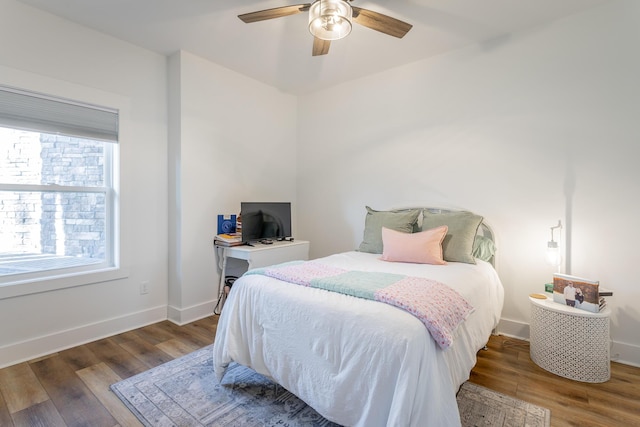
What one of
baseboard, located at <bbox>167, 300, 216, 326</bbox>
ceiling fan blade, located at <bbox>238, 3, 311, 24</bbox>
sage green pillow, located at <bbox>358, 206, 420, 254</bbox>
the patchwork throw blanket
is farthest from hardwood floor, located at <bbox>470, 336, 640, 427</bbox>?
ceiling fan blade, located at <bbox>238, 3, 311, 24</bbox>

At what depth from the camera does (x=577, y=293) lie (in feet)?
6.85

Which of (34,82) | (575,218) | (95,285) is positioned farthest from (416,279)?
(34,82)

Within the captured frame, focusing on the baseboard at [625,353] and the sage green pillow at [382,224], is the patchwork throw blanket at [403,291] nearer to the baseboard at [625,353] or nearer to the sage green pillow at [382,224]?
the sage green pillow at [382,224]

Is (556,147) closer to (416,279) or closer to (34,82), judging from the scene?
(416,279)

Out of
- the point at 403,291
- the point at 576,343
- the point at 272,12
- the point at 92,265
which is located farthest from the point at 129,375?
the point at 576,343

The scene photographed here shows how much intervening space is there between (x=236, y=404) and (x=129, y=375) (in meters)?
0.86

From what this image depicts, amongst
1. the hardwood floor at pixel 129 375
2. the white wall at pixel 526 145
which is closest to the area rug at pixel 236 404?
the hardwood floor at pixel 129 375

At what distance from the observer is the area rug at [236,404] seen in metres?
1.63

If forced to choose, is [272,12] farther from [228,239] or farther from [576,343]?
[576,343]

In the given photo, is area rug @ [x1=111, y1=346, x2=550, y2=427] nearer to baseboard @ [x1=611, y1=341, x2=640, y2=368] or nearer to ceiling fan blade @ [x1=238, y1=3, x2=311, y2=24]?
baseboard @ [x1=611, y1=341, x2=640, y2=368]

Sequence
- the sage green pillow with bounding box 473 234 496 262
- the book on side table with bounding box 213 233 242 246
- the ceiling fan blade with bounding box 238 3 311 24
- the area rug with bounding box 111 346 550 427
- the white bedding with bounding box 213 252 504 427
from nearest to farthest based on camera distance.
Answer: the white bedding with bounding box 213 252 504 427 → the area rug with bounding box 111 346 550 427 → the ceiling fan blade with bounding box 238 3 311 24 → the sage green pillow with bounding box 473 234 496 262 → the book on side table with bounding box 213 233 242 246

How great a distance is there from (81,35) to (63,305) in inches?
86.8

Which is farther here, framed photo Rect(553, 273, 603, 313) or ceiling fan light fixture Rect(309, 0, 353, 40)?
framed photo Rect(553, 273, 603, 313)

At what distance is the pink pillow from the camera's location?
8.02 ft
